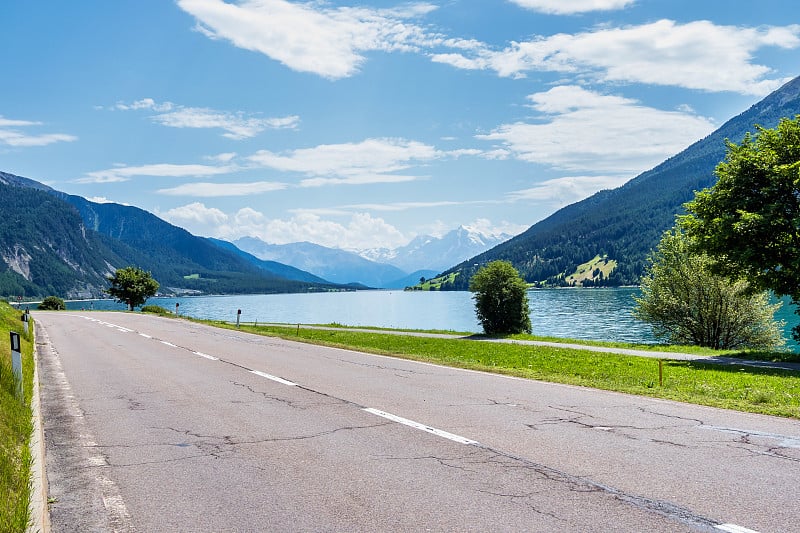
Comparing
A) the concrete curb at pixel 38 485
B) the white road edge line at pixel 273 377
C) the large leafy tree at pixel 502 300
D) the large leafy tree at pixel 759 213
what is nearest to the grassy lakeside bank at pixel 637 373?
the large leafy tree at pixel 759 213

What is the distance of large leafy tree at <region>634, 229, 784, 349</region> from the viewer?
141 ft

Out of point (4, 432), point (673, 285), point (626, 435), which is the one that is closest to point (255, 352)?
point (4, 432)

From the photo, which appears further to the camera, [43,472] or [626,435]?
[626,435]

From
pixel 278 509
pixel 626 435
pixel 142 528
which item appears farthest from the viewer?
pixel 626 435

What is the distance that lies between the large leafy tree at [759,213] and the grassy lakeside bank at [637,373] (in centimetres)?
486

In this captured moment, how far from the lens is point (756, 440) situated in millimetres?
8500

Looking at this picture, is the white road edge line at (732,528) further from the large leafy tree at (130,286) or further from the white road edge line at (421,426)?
the large leafy tree at (130,286)

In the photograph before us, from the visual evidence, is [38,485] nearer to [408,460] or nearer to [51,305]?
[408,460]

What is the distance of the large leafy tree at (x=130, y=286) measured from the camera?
9244cm

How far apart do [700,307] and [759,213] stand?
59.7 feet

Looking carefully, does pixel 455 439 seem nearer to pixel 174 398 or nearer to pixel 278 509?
pixel 278 509

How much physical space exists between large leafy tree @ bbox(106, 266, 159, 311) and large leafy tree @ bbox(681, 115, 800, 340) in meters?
83.3

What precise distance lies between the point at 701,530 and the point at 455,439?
12.8 ft

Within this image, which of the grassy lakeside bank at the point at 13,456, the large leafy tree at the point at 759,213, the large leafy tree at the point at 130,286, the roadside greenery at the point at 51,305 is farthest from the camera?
the roadside greenery at the point at 51,305
